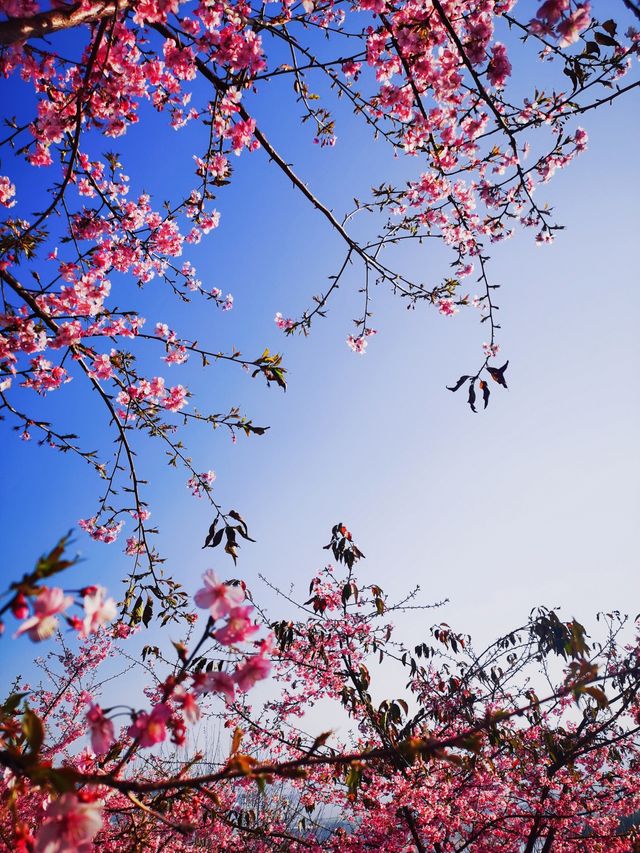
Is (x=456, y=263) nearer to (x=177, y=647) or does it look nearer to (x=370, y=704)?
(x=177, y=647)

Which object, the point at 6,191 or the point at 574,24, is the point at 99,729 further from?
the point at 6,191

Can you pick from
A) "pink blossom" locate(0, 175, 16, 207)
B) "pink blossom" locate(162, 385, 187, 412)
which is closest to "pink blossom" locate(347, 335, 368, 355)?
"pink blossom" locate(162, 385, 187, 412)

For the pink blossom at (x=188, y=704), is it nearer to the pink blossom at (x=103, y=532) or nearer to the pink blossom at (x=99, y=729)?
the pink blossom at (x=99, y=729)

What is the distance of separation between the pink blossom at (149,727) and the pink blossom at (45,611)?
1.16 feet

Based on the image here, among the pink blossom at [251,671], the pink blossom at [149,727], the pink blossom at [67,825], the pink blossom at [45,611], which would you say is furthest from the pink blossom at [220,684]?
the pink blossom at [45,611]

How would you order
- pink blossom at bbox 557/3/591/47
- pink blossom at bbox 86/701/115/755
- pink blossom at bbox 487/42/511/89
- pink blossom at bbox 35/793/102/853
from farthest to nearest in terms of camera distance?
1. pink blossom at bbox 487/42/511/89
2. pink blossom at bbox 557/3/591/47
3. pink blossom at bbox 86/701/115/755
4. pink blossom at bbox 35/793/102/853

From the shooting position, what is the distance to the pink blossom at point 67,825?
102 cm

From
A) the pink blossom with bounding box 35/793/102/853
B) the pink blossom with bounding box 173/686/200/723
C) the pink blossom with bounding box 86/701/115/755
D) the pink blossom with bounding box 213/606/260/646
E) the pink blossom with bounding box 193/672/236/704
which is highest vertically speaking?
the pink blossom with bounding box 213/606/260/646

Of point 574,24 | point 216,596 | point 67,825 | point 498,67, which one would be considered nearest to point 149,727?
point 67,825

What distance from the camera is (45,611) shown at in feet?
3.72

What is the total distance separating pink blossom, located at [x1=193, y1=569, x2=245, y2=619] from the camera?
1.38 metres

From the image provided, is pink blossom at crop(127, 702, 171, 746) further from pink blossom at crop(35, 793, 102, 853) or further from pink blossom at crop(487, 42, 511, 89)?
pink blossom at crop(487, 42, 511, 89)

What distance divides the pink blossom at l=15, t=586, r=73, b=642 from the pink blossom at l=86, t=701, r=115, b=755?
24 centimetres

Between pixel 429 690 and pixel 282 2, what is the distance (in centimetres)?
827
